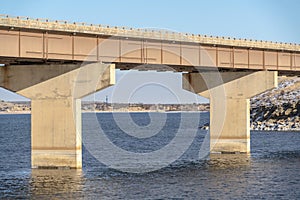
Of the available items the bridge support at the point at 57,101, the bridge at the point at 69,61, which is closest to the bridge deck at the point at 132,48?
the bridge at the point at 69,61

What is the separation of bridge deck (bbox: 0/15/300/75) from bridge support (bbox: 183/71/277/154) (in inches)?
78.2

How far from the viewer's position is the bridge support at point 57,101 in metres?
51.4

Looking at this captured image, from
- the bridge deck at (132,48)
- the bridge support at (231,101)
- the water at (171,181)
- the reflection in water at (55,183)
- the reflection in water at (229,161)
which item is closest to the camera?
the water at (171,181)

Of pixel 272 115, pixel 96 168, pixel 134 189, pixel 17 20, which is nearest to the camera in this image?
pixel 134 189

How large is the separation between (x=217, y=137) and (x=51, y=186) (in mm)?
30563

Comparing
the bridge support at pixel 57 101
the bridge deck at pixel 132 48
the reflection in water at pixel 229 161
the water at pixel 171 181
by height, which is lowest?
the water at pixel 171 181

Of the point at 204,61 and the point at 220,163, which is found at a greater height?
the point at 204,61

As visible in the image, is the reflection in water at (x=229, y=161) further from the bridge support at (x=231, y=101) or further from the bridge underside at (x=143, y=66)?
the bridge underside at (x=143, y=66)

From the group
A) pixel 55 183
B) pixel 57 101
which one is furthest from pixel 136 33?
pixel 55 183

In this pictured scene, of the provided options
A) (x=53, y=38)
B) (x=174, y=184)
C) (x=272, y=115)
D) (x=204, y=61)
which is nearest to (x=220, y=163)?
(x=204, y=61)

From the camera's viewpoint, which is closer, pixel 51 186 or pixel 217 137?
pixel 51 186

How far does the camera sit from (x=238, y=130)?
69.5 metres

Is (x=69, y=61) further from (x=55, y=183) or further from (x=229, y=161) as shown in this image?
(x=229, y=161)

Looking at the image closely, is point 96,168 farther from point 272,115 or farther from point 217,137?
point 272,115
